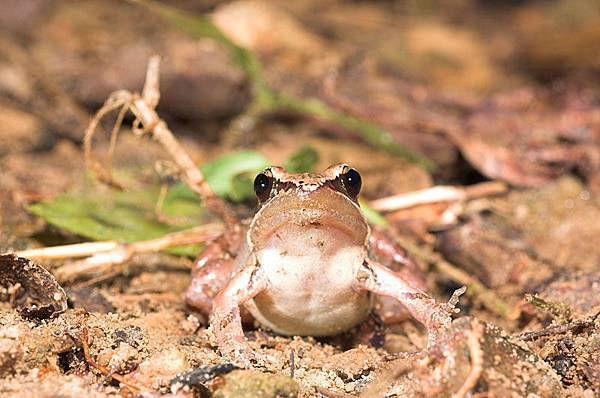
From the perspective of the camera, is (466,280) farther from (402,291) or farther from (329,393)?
(329,393)

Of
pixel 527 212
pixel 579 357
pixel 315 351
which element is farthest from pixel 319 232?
pixel 527 212

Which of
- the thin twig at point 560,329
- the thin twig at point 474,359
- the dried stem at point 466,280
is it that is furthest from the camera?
the dried stem at point 466,280

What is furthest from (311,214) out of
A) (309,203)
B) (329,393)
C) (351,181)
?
(329,393)

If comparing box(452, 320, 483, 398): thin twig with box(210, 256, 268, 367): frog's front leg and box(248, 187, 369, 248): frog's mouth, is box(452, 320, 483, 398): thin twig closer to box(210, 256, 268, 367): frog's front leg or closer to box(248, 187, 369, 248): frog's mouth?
box(248, 187, 369, 248): frog's mouth

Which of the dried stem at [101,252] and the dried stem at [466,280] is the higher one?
the dried stem at [101,252]

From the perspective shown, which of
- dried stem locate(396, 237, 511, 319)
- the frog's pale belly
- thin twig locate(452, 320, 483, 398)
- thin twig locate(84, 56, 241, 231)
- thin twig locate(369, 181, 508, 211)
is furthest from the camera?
thin twig locate(369, 181, 508, 211)

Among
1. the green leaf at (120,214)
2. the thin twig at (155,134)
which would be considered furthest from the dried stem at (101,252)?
the thin twig at (155,134)

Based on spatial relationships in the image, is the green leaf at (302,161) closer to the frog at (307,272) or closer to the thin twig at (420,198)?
the thin twig at (420,198)

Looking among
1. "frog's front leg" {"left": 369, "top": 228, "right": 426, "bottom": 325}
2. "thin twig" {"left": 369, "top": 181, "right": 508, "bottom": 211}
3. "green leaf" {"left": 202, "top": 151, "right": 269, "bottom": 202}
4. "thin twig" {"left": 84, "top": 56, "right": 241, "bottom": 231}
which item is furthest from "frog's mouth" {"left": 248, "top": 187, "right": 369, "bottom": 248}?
"thin twig" {"left": 369, "top": 181, "right": 508, "bottom": 211}

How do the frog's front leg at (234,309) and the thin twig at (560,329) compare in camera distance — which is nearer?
the thin twig at (560,329)
